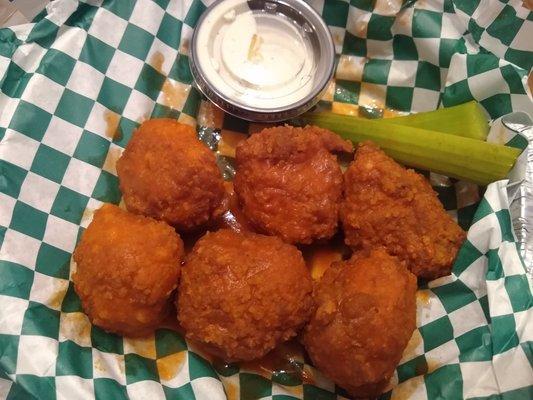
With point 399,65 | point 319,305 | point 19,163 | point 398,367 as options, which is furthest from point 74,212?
point 399,65

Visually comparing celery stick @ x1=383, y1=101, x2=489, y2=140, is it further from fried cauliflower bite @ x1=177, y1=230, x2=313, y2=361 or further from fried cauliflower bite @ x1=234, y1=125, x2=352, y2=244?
fried cauliflower bite @ x1=177, y1=230, x2=313, y2=361

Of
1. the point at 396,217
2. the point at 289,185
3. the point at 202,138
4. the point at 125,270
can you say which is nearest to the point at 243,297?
the point at 125,270

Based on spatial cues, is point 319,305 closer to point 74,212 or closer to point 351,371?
point 351,371

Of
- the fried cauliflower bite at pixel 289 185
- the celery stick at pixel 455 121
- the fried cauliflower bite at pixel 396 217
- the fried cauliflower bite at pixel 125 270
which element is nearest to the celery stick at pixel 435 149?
the celery stick at pixel 455 121

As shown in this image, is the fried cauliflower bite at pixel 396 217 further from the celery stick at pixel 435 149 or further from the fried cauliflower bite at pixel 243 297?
the fried cauliflower bite at pixel 243 297

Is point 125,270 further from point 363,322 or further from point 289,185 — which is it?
point 363,322
